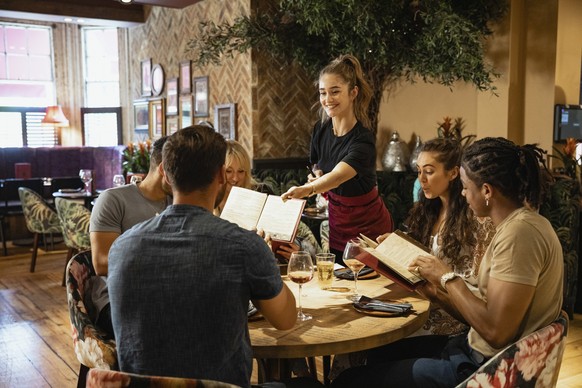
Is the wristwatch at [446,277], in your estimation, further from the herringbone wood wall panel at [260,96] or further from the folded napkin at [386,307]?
the herringbone wood wall panel at [260,96]

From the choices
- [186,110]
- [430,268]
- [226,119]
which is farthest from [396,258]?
[186,110]

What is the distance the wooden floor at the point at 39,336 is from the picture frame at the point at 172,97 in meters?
2.92

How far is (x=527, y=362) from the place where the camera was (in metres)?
1.37

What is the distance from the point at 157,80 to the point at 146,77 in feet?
1.46

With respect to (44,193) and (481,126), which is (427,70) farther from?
(44,193)

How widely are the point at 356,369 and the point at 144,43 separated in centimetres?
795

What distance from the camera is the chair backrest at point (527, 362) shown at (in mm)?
1343

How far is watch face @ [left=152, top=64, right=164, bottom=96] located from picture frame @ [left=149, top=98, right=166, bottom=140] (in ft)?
0.43

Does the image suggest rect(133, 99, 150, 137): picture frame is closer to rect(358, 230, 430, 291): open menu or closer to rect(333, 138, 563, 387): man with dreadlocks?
rect(358, 230, 430, 291): open menu

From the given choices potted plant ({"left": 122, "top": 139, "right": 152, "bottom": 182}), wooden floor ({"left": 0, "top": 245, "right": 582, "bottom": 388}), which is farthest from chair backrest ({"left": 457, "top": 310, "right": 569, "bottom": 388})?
potted plant ({"left": 122, "top": 139, "right": 152, "bottom": 182})

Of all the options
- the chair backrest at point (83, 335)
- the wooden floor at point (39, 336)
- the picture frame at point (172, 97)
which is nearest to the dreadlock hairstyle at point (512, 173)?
the chair backrest at point (83, 335)

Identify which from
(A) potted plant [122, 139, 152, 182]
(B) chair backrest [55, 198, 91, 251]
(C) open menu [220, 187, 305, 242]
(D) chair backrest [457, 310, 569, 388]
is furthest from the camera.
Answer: (A) potted plant [122, 139, 152, 182]

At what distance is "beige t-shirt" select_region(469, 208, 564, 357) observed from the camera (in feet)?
5.35

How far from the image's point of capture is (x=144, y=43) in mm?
9039
